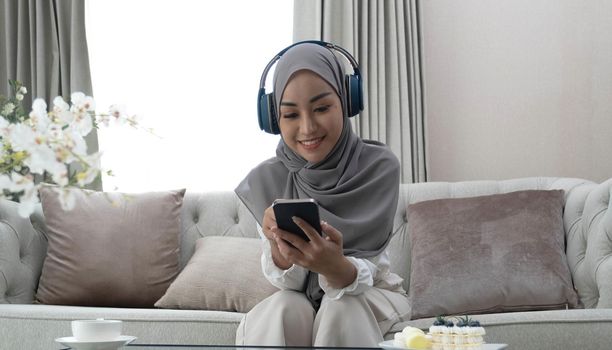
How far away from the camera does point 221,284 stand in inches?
109

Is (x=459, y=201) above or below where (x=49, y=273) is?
above

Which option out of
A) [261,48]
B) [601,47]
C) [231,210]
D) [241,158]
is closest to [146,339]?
[231,210]

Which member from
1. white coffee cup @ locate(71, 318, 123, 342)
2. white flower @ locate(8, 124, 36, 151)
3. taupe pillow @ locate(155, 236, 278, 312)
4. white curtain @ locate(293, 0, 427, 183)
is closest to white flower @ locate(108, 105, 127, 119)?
white flower @ locate(8, 124, 36, 151)

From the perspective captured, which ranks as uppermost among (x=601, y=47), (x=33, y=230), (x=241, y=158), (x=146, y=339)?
(x=601, y=47)

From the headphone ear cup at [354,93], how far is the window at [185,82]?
1.67 m

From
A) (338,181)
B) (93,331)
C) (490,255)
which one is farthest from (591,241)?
(93,331)

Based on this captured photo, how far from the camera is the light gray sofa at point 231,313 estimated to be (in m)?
2.26

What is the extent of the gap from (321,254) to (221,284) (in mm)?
931

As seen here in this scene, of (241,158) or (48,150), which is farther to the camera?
(241,158)

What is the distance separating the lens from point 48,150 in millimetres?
894

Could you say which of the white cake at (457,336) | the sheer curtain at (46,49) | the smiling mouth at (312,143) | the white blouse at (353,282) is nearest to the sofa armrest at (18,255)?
the sheer curtain at (46,49)

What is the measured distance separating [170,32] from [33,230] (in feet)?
4.62

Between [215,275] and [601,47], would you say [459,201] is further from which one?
[601,47]

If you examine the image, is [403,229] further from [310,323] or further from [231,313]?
[310,323]
